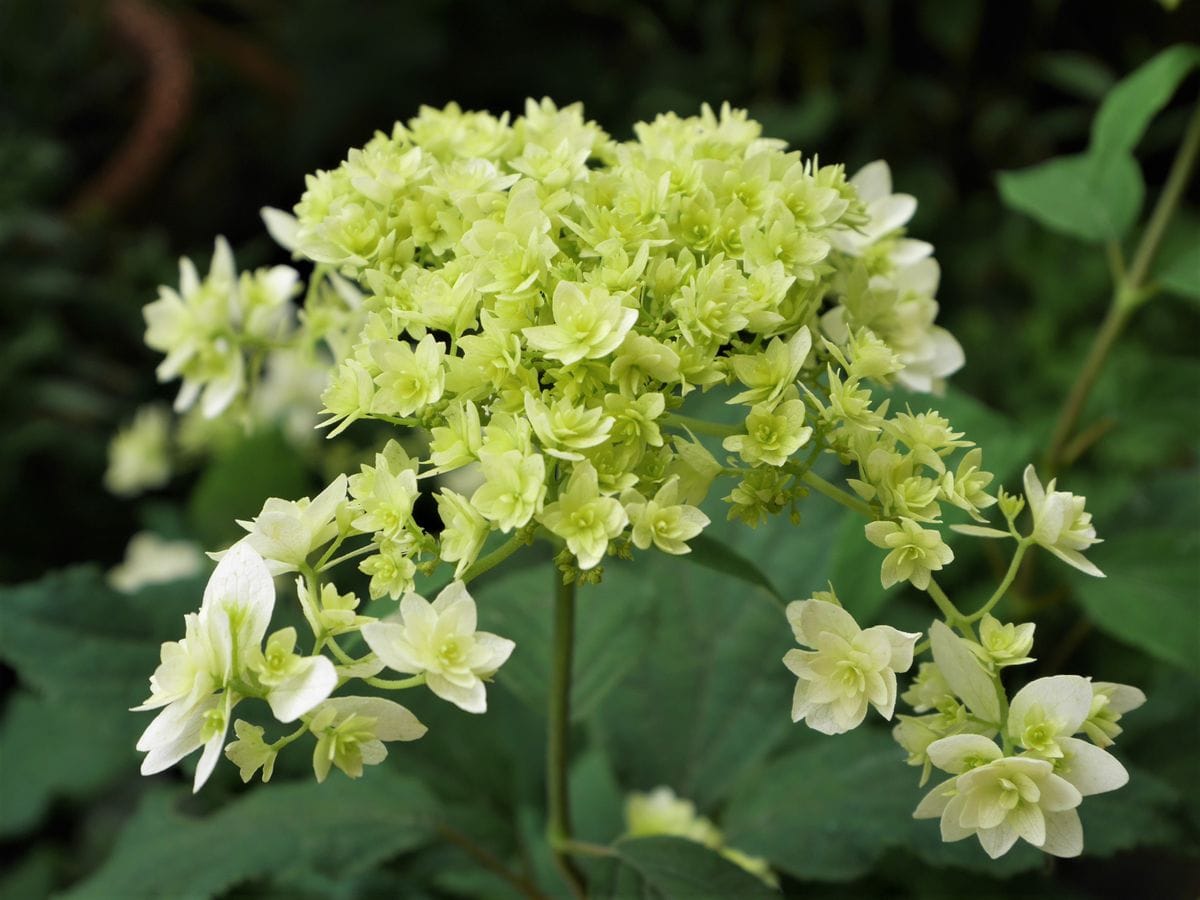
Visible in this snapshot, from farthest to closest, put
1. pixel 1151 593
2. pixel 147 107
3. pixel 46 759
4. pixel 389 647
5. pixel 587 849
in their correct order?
pixel 147 107, pixel 46 759, pixel 1151 593, pixel 587 849, pixel 389 647

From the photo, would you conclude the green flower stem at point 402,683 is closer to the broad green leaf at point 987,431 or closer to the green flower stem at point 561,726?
the green flower stem at point 561,726

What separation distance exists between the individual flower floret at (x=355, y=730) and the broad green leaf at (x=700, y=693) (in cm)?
41

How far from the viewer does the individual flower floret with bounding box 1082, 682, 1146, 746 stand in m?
0.44

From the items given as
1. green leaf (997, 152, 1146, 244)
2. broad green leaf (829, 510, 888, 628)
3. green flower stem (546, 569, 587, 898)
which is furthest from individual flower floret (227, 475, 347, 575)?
green leaf (997, 152, 1146, 244)

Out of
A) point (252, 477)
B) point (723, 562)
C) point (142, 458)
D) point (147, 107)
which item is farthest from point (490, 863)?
point (147, 107)

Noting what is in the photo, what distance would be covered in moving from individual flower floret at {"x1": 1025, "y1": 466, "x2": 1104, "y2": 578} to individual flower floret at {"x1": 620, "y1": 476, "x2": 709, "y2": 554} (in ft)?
0.47

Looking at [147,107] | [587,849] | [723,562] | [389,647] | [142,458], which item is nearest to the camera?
[389,647]

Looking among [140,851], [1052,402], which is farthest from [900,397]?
[1052,402]

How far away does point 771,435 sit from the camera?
1.51 ft

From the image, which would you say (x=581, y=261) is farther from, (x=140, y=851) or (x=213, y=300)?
(x=140, y=851)

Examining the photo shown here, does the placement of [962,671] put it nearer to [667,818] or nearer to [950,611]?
[950,611]

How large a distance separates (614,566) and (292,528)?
365 mm

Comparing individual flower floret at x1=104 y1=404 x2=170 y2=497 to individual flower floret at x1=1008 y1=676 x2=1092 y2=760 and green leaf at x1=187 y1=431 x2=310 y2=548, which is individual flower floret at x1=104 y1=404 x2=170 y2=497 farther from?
individual flower floret at x1=1008 y1=676 x2=1092 y2=760

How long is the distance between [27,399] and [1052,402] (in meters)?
1.40
